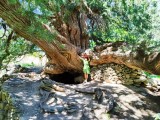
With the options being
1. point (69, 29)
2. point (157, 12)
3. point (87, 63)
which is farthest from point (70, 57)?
point (157, 12)

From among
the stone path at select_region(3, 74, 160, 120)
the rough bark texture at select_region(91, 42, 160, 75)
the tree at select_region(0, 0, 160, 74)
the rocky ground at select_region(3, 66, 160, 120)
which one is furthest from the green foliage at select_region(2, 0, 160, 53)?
the rocky ground at select_region(3, 66, 160, 120)

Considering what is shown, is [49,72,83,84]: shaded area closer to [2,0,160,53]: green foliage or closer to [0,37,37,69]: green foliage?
[0,37,37,69]: green foliage

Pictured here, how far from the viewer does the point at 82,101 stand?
24.3 ft

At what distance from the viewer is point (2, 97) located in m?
7.73

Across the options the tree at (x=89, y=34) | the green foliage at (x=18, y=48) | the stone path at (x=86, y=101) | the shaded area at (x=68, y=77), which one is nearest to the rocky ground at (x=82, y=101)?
the stone path at (x=86, y=101)

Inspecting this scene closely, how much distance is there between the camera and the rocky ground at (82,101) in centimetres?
650

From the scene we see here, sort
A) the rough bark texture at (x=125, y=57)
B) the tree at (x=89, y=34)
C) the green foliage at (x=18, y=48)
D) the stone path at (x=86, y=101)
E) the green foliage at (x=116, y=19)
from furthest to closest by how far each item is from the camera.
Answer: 1. the green foliage at (x=116, y=19)
2. the green foliage at (x=18, y=48)
3. the tree at (x=89, y=34)
4. the rough bark texture at (x=125, y=57)
5. the stone path at (x=86, y=101)

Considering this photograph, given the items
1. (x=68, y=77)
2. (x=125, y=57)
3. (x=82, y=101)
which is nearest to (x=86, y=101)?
(x=82, y=101)

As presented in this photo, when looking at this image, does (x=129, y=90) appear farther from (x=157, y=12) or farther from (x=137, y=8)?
(x=157, y=12)

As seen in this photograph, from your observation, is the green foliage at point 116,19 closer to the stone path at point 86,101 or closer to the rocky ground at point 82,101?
the stone path at point 86,101

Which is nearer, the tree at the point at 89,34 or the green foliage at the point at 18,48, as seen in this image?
the tree at the point at 89,34

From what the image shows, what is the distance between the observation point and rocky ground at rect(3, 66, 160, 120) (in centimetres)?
650

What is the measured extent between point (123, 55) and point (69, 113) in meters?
2.65

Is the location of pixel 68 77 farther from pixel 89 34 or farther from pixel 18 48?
pixel 18 48
